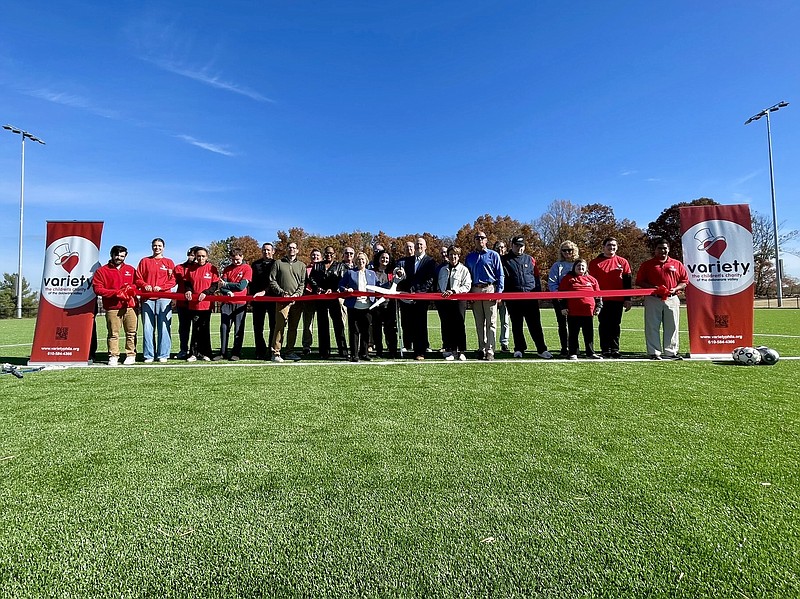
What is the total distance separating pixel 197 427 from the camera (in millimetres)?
3469

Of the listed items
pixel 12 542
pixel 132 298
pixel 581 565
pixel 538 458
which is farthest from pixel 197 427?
pixel 132 298

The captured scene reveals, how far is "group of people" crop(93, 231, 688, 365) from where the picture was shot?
698 centimetres

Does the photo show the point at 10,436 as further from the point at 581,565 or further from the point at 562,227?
the point at 562,227

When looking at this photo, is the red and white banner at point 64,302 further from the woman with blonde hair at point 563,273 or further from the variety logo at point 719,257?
the variety logo at point 719,257

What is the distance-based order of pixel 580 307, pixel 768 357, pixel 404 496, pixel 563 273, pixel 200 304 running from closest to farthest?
pixel 404 496 → pixel 768 357 → pixel 580 307 → pixel 200 304 → pixel 563 273

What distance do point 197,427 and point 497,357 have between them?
5.31 metres

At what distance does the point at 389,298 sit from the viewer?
24.5ft

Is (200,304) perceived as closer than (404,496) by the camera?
No

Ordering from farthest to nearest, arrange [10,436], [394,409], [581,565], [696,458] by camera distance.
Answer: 1. [394,409]
2. [10,436]
3. [696,458]
4. [581,565]

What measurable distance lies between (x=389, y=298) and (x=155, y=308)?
414 cm

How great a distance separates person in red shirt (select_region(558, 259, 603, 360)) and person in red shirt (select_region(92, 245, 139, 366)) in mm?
7266

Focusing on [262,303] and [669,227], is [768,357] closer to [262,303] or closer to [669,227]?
[262,303]

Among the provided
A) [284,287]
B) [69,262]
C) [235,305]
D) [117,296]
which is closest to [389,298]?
[284,287]

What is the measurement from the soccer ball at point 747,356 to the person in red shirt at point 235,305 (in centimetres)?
791
